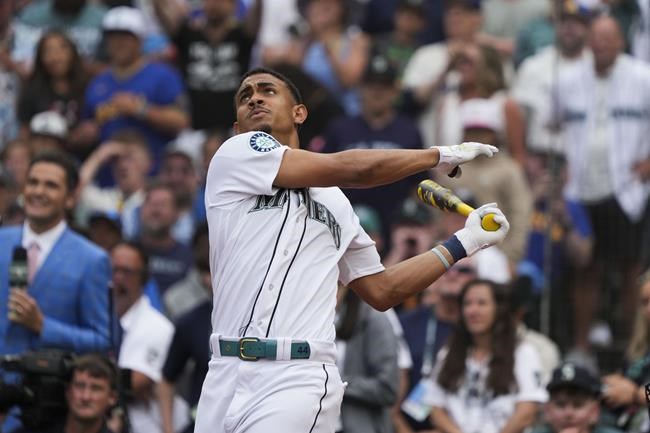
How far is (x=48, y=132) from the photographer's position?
13.9m

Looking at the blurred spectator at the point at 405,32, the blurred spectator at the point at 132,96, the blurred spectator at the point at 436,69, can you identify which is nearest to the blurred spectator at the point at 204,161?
the blurred spectator at the point at 132,96

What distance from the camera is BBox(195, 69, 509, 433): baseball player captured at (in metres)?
6.62

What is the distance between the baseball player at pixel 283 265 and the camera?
6.62m

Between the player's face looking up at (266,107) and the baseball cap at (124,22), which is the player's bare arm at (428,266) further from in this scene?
the baseball cap at (124,22)

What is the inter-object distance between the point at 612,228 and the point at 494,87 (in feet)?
7.43

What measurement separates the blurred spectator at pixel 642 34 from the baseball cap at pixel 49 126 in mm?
5338

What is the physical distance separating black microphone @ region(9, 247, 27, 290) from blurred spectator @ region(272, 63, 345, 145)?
4.97 metres

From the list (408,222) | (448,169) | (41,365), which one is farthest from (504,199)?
(448,169)

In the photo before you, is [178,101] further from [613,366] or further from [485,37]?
[613,366]

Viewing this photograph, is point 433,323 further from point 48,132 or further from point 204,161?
point 48,132

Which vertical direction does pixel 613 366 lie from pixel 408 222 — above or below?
below

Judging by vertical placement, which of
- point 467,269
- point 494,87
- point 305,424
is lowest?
point 305,424

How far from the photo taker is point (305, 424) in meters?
6.62

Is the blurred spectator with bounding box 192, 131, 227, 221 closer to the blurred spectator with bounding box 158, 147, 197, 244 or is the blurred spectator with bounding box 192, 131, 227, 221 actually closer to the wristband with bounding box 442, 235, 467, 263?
the blurred spectator with bounding box 158, 147, 197, 244
